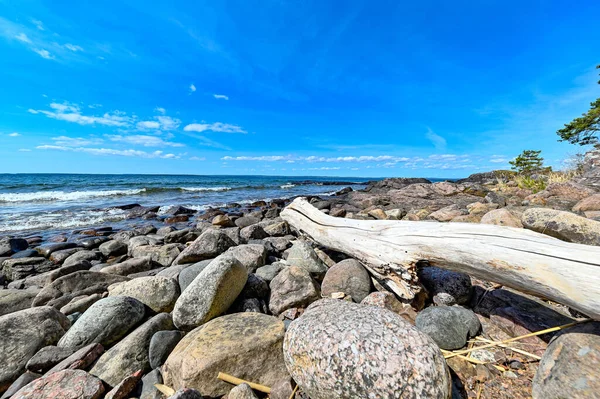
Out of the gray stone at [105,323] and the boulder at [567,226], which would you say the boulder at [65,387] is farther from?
the boulder at [567,226]

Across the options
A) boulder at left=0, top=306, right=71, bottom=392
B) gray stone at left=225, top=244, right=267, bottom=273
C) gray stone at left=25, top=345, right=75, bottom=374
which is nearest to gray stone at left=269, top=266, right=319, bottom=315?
gray stone at left=225, top=244, right=267, bottom=273

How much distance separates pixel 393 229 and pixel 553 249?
1.43 m

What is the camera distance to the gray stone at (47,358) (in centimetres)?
221

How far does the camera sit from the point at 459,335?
2.21 m

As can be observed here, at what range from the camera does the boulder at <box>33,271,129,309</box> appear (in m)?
3.54

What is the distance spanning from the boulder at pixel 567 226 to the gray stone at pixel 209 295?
14.5ft

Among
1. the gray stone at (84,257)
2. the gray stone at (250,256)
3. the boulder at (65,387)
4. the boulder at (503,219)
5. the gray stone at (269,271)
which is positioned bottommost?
the gray stone at (84,257)

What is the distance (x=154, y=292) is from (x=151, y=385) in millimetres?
1208

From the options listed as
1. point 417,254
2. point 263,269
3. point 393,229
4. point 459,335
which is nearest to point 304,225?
point 263,269

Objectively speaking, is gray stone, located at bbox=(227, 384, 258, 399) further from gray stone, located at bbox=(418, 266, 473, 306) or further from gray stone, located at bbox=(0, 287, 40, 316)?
gray stone, located at bbox=(0, 287, 40, 316)

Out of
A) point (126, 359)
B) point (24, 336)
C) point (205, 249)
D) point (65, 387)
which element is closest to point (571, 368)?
point (126, 359)

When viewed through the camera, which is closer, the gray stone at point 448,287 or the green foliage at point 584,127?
the gray stone at point 448,287

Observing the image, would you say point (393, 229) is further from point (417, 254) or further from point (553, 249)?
point (553, 249)

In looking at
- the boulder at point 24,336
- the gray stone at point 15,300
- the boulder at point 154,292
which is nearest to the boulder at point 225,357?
the boulder at point 154,292
